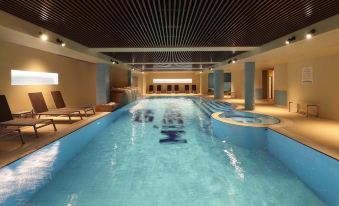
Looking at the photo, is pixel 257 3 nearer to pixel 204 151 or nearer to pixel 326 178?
pixel 326 178

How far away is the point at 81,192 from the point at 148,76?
86.6ft

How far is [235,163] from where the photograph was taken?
4.91 metres

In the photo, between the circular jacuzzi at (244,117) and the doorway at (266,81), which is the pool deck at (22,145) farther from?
the doorway at (266,81)

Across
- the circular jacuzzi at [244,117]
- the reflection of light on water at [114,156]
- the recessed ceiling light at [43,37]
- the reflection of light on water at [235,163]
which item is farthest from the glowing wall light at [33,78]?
the reflection of light on water at [235,163]

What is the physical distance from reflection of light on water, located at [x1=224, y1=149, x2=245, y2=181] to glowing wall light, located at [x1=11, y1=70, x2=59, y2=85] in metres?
Result: 6.71

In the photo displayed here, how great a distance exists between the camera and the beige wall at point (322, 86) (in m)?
7.98

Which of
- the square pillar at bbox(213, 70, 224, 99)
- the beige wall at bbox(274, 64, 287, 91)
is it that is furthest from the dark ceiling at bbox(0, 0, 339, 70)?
the square pillar at bbox(213, 70, 224, 99)

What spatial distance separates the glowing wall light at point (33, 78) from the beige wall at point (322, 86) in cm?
1002

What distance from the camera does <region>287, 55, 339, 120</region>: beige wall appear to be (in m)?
7.98

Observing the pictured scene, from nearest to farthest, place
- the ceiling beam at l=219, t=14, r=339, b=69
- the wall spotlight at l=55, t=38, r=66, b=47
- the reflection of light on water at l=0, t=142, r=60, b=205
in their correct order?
the reflection of light on water at l=0, t=142, r=60, b=205 → the ceiling beam at l=219, t=14, r=339, b=69 → the wall spotlight at l=55, t=38, r=66, b=47

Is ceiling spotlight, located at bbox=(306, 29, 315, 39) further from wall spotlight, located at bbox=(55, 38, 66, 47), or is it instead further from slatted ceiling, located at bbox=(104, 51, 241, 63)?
wall spotlight, located at bbox=(55, 38, 66, 47)

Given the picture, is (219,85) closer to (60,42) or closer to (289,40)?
(289,40)

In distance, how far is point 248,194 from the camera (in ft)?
11.6

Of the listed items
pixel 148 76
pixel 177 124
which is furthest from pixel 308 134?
pixel 148 76
